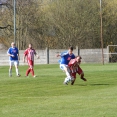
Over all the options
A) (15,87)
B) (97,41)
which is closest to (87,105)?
(15,87)

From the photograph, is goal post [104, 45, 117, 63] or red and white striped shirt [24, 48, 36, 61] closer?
red and white striped shirt [24, 48, 36, 61]

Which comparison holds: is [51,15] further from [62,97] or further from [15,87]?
[62,97]

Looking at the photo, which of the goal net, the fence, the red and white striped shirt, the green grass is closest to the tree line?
the goal net

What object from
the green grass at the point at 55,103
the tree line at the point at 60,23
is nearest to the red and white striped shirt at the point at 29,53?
the green grass at the point at 55,103

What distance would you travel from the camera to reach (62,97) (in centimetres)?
1508

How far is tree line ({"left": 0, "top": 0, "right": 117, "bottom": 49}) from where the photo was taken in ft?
195

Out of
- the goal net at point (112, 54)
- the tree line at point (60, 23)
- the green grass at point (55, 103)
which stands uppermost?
the tree line at point (60, 23)

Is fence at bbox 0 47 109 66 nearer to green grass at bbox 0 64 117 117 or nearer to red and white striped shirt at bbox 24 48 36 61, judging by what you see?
red and white striped shirt at bbox 24 48 36 61

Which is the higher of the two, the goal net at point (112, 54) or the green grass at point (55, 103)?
the goal net at point (112, 54)

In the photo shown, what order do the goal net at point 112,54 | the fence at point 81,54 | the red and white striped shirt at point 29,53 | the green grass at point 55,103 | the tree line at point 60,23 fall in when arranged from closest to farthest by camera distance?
the green grass at point 55,103
the red and white striped shirt at point 29,53
the fence at point 81,54
the goal net at point 112,54
the tree line at point 60,23

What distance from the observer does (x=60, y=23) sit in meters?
59.7

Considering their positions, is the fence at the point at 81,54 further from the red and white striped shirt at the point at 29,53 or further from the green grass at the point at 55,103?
the green grass at the point at 55,103

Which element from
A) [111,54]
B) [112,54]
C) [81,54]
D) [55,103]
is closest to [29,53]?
[55,103]

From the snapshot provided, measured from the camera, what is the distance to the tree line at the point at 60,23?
59.4 m
